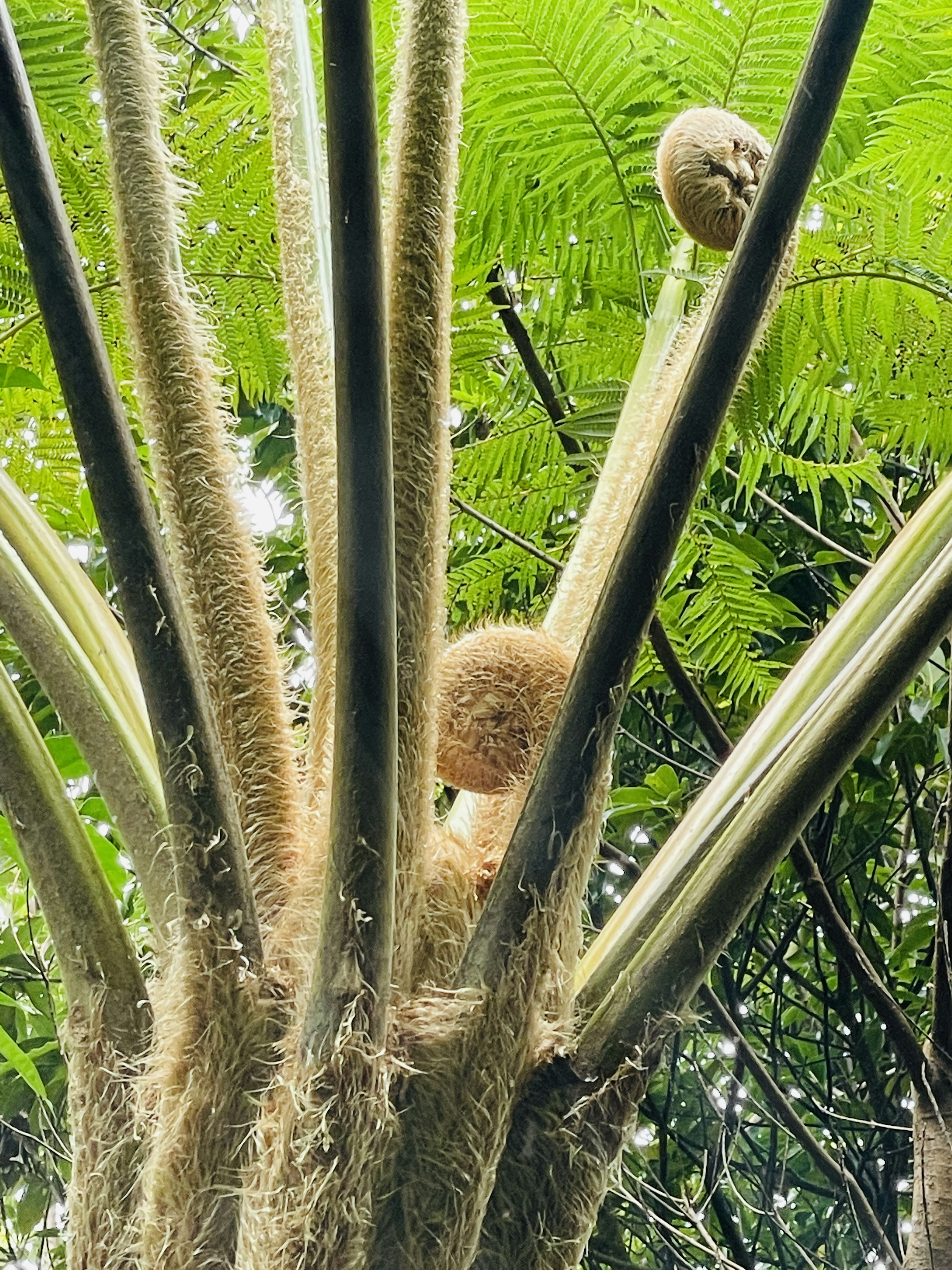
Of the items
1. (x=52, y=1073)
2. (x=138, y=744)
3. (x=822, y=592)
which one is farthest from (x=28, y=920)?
(x=822, y=592)

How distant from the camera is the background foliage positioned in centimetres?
108

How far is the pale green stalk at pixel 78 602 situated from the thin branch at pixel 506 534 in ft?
1.53

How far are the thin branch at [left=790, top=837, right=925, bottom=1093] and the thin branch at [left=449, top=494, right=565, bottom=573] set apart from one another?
0.37m

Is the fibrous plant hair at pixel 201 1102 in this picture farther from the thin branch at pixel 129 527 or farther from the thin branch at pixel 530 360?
the thin branch at pixel 530 360

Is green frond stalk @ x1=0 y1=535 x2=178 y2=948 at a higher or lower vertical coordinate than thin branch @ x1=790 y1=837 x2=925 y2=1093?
higher

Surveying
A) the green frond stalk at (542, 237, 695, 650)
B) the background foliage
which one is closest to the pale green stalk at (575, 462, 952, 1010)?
the green frond stalk at (542, 237, 695, 650)

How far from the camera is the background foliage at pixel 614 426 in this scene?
1.08m

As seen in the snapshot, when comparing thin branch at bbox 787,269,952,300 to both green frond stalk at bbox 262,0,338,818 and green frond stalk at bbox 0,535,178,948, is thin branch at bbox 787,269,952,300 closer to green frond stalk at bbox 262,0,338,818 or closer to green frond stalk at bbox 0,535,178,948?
green frond stalk at bbox 262,0,338,818

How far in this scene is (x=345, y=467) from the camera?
0.51 metres

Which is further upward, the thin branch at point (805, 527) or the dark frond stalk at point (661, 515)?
the dark frond stalk at point (661, 515)

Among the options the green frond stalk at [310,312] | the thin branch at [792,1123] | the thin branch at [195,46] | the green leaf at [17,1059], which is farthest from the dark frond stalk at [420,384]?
the thin branch at [792,1123]

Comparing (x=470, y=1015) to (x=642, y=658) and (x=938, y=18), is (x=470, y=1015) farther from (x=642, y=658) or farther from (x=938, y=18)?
(x=938, y=18)

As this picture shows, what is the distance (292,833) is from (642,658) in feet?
2.68

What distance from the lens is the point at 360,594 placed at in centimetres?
51
